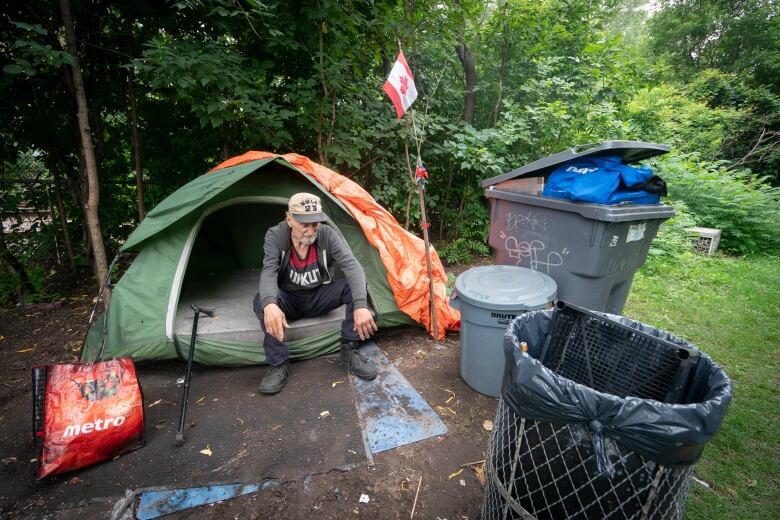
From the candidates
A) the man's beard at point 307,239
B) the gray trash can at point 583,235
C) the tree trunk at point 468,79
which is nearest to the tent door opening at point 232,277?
the man's beard at point 307,239

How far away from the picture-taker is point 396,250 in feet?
9.74

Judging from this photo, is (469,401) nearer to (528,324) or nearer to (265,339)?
(528,324)

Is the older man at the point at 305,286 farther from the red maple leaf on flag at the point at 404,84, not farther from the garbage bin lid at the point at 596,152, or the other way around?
the garbage bin lid at the point at 596,152

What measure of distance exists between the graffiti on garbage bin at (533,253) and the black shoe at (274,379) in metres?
1.87

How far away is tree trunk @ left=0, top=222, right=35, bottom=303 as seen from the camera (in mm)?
3705

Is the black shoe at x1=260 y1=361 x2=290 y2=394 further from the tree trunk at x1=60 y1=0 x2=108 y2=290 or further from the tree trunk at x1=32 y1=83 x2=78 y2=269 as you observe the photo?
the tree trunk at x1=32 y1=83 x2=78 y2=269

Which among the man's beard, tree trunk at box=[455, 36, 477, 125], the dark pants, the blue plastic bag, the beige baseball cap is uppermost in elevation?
tree trunk at box=[455, 36, 477, 125]

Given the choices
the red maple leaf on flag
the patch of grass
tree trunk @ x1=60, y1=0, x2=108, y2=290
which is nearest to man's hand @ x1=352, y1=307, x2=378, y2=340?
the red maple leaf on flag

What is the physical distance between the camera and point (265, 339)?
263cm

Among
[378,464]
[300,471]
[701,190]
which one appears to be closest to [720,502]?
[378,464]

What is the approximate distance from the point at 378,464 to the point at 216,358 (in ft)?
4.87

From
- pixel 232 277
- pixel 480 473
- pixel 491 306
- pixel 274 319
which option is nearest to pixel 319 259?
pixel 274 319

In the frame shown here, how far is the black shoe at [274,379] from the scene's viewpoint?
8.18ft

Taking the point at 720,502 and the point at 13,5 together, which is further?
the point at 13,5
